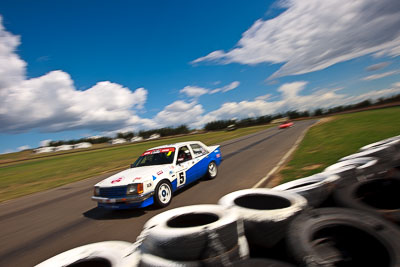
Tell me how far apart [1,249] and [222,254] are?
4.89 metres

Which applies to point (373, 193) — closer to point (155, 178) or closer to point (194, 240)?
point (194, 240)

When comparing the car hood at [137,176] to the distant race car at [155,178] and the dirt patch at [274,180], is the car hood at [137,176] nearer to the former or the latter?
the distant race car at [155,178]

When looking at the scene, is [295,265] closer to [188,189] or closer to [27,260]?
[27,260]

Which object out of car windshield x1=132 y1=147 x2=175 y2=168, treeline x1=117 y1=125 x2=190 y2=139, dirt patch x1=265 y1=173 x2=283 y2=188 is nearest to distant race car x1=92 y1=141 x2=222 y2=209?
car windshield x1=132 y1=147 x2=175 y2=168

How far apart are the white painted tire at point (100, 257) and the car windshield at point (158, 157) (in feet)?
12.6

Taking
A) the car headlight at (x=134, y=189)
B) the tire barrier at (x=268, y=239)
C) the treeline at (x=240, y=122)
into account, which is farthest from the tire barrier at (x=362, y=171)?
the treeline at (x=240, y=122)

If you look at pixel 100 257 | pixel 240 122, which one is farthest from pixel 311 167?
pixel 240 122

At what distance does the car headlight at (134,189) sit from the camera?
5.02 metres

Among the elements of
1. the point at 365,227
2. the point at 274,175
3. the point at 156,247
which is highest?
the point at 156,247

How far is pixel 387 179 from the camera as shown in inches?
126

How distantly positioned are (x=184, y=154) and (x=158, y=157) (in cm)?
80

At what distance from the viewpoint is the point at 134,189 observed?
16.5 feet

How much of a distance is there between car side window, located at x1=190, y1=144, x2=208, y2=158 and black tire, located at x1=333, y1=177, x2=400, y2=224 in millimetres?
4569

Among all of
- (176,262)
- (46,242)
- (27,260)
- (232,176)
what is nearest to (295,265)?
(176,262)
